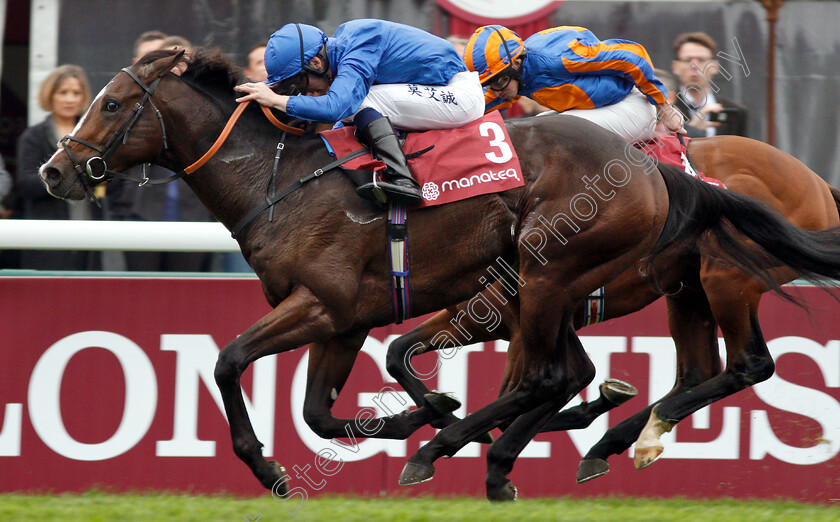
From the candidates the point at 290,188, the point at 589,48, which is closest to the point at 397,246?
the point at 290,188

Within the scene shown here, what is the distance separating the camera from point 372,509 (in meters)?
4.54

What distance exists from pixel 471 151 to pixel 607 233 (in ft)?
2.12

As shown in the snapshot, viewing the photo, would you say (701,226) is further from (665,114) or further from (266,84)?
(266,84)

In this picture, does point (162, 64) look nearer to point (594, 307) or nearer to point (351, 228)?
point (351, 228)

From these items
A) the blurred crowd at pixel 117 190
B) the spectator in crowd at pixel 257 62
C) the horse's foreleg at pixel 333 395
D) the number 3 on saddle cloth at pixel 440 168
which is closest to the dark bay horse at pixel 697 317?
the horse's foreleg at pixel 333 395

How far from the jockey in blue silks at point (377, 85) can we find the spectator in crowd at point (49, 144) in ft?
6.16

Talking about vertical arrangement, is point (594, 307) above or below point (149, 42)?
below

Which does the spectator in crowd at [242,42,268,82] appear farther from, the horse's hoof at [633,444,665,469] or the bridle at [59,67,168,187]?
the horse's hoof at [633,444,665,469]

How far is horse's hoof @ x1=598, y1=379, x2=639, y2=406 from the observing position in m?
5.39

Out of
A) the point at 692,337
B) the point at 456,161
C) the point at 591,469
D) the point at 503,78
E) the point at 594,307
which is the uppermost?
the point at 503,78

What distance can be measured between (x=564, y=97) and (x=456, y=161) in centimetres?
82

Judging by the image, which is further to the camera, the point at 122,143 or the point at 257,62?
the point at 257,62

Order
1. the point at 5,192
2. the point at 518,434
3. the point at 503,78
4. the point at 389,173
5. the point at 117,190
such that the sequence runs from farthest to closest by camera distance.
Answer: the point at 117,190, the point at 5,192, the point at 503,78, the point at 518,434, the point at 389,173

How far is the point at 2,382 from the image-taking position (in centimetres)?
542
